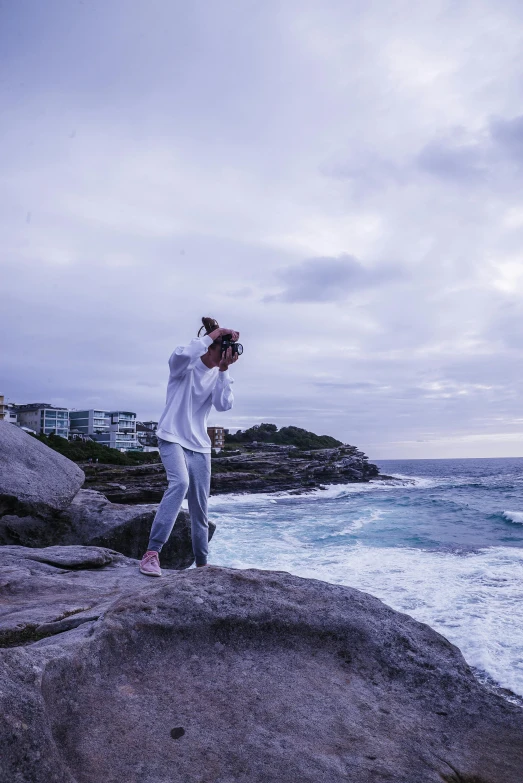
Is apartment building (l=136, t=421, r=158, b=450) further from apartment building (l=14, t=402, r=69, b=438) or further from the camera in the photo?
the camera

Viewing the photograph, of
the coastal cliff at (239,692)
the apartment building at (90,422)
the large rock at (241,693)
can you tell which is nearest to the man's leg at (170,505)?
the coastal cliff at (239,692)

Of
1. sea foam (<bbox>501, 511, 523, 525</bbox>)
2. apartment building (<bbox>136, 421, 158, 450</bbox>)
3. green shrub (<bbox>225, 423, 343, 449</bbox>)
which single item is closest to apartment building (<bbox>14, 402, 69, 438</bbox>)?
apartment building (<bbox>136, 421, 158, 450</bbox>)

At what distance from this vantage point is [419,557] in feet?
39.8

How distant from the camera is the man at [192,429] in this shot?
14.8 feet

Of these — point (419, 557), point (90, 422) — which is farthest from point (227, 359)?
point (90, 422)

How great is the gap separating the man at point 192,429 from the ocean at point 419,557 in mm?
3032

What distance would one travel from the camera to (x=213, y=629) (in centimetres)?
288

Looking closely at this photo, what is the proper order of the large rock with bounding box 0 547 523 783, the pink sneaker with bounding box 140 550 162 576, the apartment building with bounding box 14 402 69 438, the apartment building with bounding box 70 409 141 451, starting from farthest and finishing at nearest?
the apartment building with bounding box 70 409 141 451 → the apartment building with bounding box 14 402 69 438 → the pink sneaker with bounding box 140 550 162 576 → the large rock with bounding box 0 547 523 783

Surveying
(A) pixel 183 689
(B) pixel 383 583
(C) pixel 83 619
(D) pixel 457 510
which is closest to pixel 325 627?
(A) pixel 183 689

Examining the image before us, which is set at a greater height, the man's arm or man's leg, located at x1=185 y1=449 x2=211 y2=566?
the man's arm

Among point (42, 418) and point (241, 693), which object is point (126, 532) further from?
point (42, 418)

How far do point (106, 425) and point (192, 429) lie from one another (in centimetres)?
8721

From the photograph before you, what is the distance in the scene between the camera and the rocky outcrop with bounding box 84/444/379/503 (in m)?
27.2

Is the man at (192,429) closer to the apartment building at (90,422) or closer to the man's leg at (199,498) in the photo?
the man's leg at (199,498)
